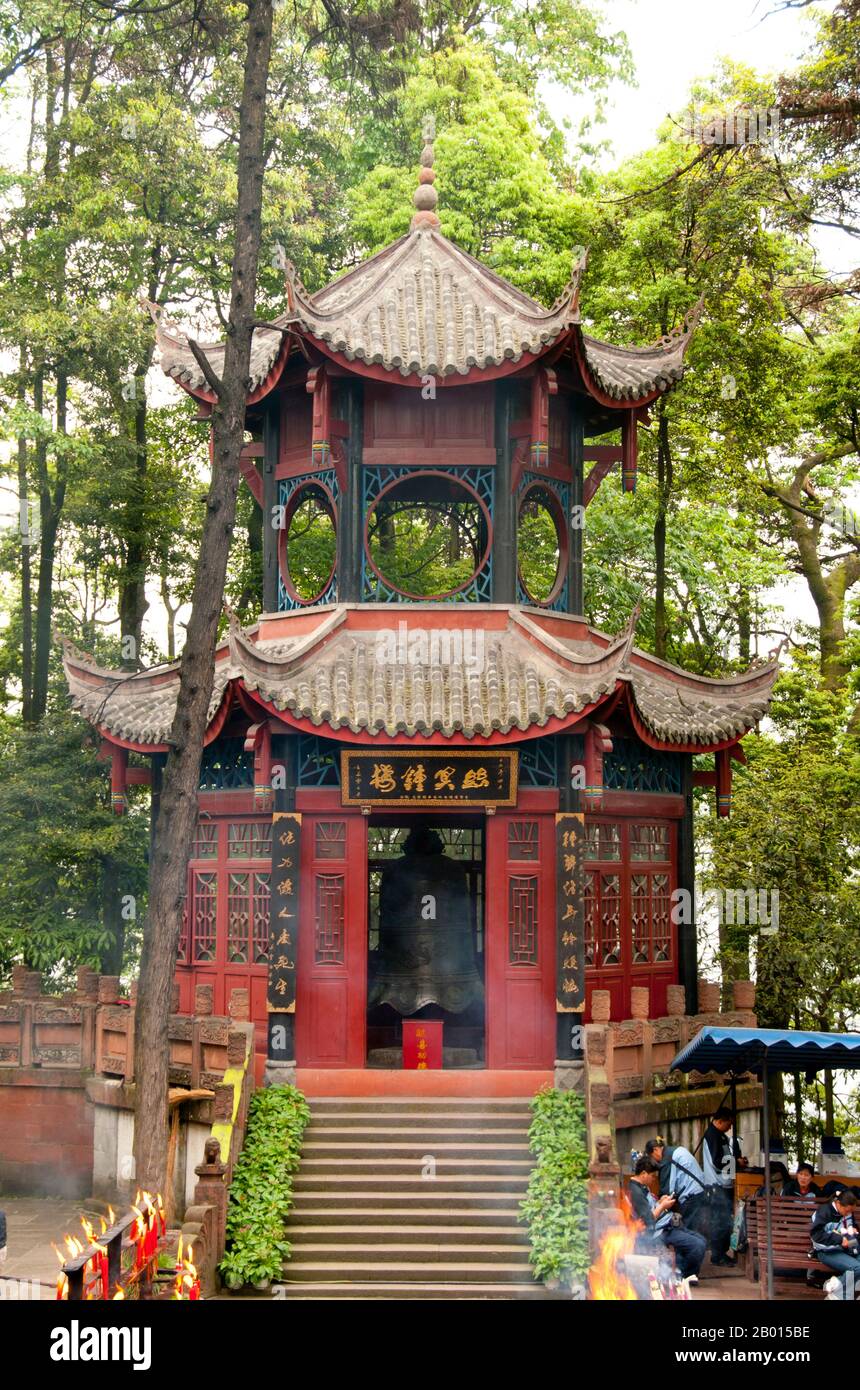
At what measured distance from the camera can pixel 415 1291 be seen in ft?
40.6

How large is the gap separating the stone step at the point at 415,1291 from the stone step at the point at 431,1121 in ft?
6.19

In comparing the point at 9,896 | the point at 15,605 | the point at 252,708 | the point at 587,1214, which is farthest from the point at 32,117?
the point at 587,1214

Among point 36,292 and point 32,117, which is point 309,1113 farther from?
point 32,117

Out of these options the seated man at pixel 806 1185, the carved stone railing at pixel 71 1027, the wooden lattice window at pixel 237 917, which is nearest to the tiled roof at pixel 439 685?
the wooden lattice window at pixel 237 917

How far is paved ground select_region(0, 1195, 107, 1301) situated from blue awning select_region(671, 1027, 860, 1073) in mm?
5450

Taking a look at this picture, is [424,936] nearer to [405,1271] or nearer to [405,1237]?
[405,1237]

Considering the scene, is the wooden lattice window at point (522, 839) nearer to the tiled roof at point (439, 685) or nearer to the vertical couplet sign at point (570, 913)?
the vertical couplet sign at point (570, 913)

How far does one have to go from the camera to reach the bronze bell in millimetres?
16125

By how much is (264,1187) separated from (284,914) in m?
2.68

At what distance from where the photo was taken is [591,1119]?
1361 cm

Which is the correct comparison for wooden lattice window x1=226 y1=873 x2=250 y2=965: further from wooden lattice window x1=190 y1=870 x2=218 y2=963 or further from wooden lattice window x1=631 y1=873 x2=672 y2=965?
wooden lattice window x1=631 y1=873 x2=672 y2=965

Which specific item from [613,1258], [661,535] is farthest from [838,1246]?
[661,535]

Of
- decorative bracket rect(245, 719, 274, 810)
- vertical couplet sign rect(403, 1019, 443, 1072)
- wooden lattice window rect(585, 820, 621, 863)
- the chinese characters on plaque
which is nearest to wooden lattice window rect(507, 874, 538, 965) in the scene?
the chinese characters on plaque

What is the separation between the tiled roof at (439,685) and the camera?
14562mm
